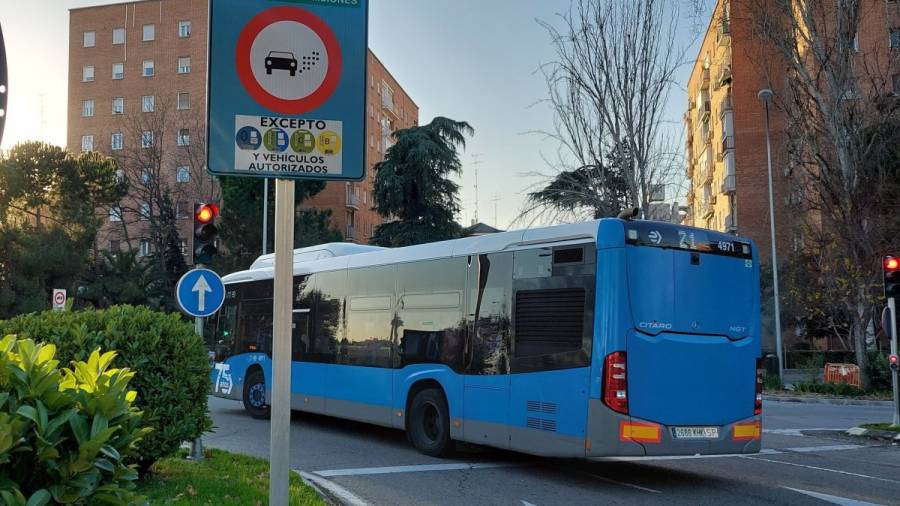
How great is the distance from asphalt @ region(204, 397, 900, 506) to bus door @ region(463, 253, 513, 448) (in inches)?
22.3

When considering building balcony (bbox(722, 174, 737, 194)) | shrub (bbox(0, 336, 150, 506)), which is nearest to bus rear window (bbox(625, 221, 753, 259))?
shrub (bbox(0, 336, 150, 506))

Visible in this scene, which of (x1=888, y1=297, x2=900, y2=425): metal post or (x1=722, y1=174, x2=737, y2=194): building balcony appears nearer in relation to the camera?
(x1=888, y1=297, x2=900, y2=425): metal post

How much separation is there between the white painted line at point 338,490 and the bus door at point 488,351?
217 centimetres

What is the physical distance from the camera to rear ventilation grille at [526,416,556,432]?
31.7ft

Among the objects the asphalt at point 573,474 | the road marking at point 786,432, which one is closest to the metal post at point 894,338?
the road marking at point 786,432

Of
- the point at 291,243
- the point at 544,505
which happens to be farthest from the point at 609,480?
the point at 291,243

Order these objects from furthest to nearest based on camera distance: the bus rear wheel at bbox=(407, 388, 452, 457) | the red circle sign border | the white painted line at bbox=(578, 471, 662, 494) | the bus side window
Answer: the bus rear wheel at bbox=(407, 388, 452, 457) → the bus side window → the white painted line at bbox=(578, 471, 662, 494) → the red circle sign border

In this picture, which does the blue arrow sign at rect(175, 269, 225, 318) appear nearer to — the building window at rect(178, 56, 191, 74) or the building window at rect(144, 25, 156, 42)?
the building window at rect(178, 56, 191, 74)

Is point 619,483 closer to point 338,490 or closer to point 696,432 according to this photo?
point 696,432

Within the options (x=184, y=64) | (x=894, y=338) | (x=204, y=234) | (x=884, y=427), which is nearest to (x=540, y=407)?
(x=204, y=234)

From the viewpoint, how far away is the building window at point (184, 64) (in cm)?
6259

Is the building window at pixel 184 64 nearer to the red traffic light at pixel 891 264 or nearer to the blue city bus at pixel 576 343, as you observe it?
the blue city bus at pixel 576 343

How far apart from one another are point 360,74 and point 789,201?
31.6m

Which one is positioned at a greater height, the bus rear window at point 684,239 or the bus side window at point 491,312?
the bus rear window at point 684,239
